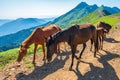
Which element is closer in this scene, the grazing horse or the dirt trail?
the grazing horse

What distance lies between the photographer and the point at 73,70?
17750mm

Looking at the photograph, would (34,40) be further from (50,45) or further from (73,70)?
(50,45)

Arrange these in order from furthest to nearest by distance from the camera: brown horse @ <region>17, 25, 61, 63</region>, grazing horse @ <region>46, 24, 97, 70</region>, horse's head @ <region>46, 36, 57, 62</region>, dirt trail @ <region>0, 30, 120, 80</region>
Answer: brown horse @ <region>17, 25, 61, 63</region> → dirt trail @ <region>0, 30, 120, 80</region> → grazing horse @ <region>46, 24, 97, 70</region> → horse's head @ <region>46, 36, 57, 62</region>

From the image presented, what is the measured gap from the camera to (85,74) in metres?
16.6

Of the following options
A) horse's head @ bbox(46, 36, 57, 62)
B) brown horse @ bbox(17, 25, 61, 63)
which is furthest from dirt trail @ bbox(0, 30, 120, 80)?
horse's head @ bbox(46, 36, 57, 62)

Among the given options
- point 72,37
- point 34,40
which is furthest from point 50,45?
point 34,40

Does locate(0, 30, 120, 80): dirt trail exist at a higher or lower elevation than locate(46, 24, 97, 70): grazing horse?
lower

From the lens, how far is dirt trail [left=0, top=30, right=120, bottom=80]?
53.7 ft

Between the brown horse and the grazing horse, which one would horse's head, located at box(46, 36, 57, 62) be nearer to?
the grazing horse

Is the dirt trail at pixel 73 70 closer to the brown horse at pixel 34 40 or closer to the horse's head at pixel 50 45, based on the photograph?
the brown horse at pixel 34 40

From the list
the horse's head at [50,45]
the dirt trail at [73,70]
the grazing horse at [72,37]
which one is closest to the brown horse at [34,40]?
the dirt trail at [73,70]

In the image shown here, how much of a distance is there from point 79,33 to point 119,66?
3890 millimetres

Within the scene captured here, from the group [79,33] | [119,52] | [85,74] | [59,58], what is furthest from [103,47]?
[85,74]

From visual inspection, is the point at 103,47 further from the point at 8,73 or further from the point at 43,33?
the point at 8,73
